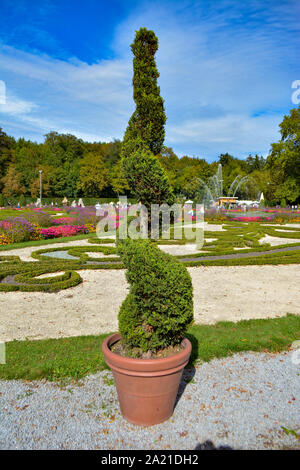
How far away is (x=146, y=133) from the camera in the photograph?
3.21m

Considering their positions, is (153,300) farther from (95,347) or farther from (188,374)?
(95,347)

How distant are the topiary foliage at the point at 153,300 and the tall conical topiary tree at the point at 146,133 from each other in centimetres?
58

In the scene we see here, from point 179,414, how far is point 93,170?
49800 millimetres

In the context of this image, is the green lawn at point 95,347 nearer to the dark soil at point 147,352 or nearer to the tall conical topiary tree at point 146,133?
the dark soil at point 147,352

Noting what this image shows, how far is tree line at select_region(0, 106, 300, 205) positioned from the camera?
38812mm

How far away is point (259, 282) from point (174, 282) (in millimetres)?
5243

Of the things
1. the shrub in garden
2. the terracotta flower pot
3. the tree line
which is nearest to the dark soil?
the terracotta flower pot

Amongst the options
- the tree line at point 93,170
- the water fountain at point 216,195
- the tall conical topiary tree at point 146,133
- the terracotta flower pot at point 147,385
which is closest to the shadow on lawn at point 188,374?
the terracotta flower pot at point 147,385

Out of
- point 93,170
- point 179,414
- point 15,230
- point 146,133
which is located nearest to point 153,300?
point 179,414

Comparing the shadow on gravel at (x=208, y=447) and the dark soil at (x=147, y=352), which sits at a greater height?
the dark soil at (x=147, y=352)

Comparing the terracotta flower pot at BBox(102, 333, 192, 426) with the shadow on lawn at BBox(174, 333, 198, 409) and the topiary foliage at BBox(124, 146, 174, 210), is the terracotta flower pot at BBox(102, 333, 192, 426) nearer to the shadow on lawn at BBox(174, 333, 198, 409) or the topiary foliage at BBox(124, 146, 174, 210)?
the shadow on lawn at BBox(174, 333, 198, 409)

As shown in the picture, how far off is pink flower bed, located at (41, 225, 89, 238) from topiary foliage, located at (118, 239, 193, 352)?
12.0m

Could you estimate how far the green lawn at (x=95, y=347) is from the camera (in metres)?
3.42

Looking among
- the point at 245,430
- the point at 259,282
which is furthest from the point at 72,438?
the point at 259,282
